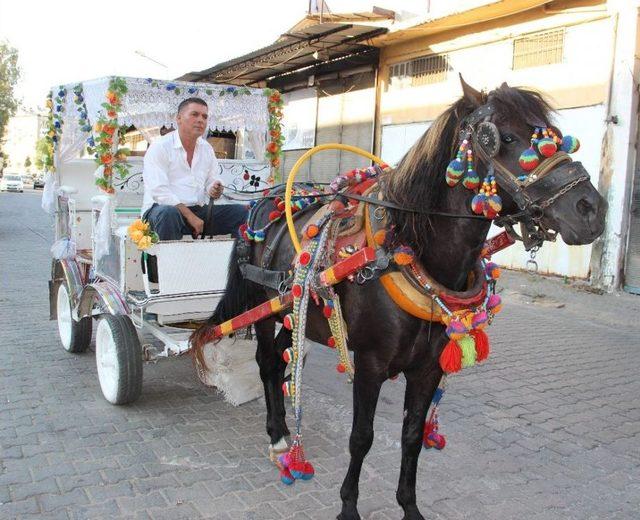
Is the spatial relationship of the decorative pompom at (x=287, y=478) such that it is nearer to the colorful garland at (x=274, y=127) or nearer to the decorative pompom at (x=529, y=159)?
the decorative pompom at (x=529, y=159)

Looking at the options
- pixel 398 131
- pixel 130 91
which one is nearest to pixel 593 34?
pixel 398 131

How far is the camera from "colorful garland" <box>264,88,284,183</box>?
5.68 meters

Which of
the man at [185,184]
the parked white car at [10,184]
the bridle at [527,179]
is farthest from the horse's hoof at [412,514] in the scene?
the parked white car at [10,184]

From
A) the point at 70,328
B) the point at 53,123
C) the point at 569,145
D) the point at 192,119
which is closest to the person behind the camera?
the point at 569,145

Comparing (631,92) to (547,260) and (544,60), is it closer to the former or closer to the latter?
(544,60)

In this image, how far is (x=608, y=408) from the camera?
184 inches

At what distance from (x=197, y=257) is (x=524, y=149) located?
2.55 m

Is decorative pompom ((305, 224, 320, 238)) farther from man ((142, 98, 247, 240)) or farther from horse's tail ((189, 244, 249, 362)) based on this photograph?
man ((142, 98, 247, 240))

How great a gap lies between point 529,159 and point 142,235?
8.62 feet

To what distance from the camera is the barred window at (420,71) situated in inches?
477

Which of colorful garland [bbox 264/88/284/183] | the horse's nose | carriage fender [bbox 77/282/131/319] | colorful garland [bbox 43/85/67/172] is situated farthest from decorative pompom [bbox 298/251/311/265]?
colorful garland [bbox 43/85/67/172]

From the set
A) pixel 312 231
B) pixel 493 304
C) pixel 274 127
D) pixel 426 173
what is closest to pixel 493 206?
pixel 426 173

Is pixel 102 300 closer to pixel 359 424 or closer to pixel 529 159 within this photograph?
pixel 359 424

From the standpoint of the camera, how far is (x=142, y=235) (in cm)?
396
